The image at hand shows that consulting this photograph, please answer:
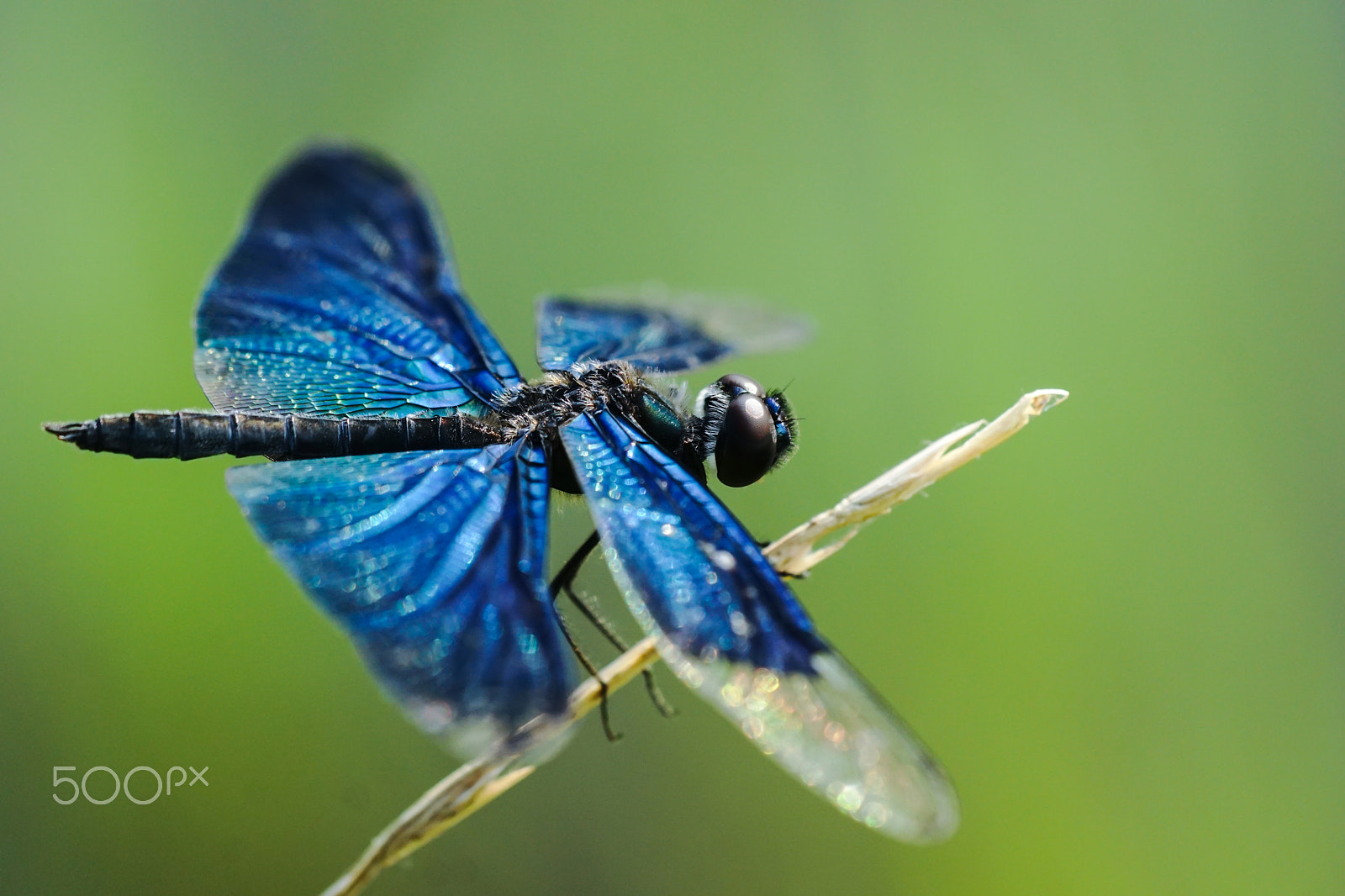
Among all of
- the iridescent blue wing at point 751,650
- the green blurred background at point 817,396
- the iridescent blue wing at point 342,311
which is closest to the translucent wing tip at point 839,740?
the iridescent blue wing at point 751,650

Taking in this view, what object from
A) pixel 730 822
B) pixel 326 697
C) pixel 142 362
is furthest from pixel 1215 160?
pixel 142 362

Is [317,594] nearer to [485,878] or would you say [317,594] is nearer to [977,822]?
[485,878]

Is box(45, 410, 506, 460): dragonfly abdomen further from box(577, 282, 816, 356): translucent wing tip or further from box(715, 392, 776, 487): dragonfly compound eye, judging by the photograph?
box(577, 282, 816, 356): translucent wing tip

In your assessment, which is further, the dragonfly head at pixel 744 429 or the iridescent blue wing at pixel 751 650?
the dragonfly head at pixel 744 429

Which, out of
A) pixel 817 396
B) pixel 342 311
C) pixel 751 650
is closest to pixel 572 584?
pixel 751 650

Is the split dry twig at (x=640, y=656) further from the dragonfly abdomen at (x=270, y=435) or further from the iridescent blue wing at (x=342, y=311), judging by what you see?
the iridescent blue wing at (x=342, y=311)

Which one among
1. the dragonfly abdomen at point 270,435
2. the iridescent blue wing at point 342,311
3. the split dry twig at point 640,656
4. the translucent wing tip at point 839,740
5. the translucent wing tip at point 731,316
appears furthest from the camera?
the translucent wing tip at point 731,316
